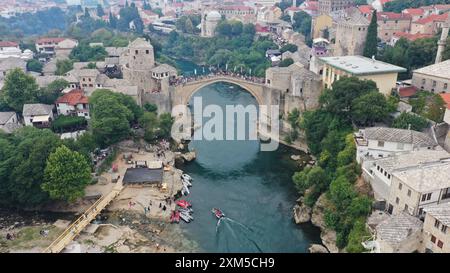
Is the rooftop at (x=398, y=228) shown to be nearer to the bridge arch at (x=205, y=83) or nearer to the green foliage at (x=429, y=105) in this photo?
the green foliage at (x=429, y=105)

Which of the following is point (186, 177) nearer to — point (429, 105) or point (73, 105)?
point (73, 105)

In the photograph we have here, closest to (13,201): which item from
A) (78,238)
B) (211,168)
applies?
(78,238)

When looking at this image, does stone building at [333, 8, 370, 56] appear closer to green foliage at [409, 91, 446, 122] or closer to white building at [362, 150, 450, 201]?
green foliage at [409, 91, 446, 122]

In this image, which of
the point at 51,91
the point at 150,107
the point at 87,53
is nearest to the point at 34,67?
the point at 87,53

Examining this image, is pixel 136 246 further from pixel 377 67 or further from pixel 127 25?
pixel 127 25

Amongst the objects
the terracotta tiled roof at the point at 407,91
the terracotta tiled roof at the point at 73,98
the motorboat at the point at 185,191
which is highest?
the terracotta tiled roof at the point at 407,91

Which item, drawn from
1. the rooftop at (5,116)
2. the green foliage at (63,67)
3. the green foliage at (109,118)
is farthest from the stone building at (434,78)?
the green foliage at (63,67)
